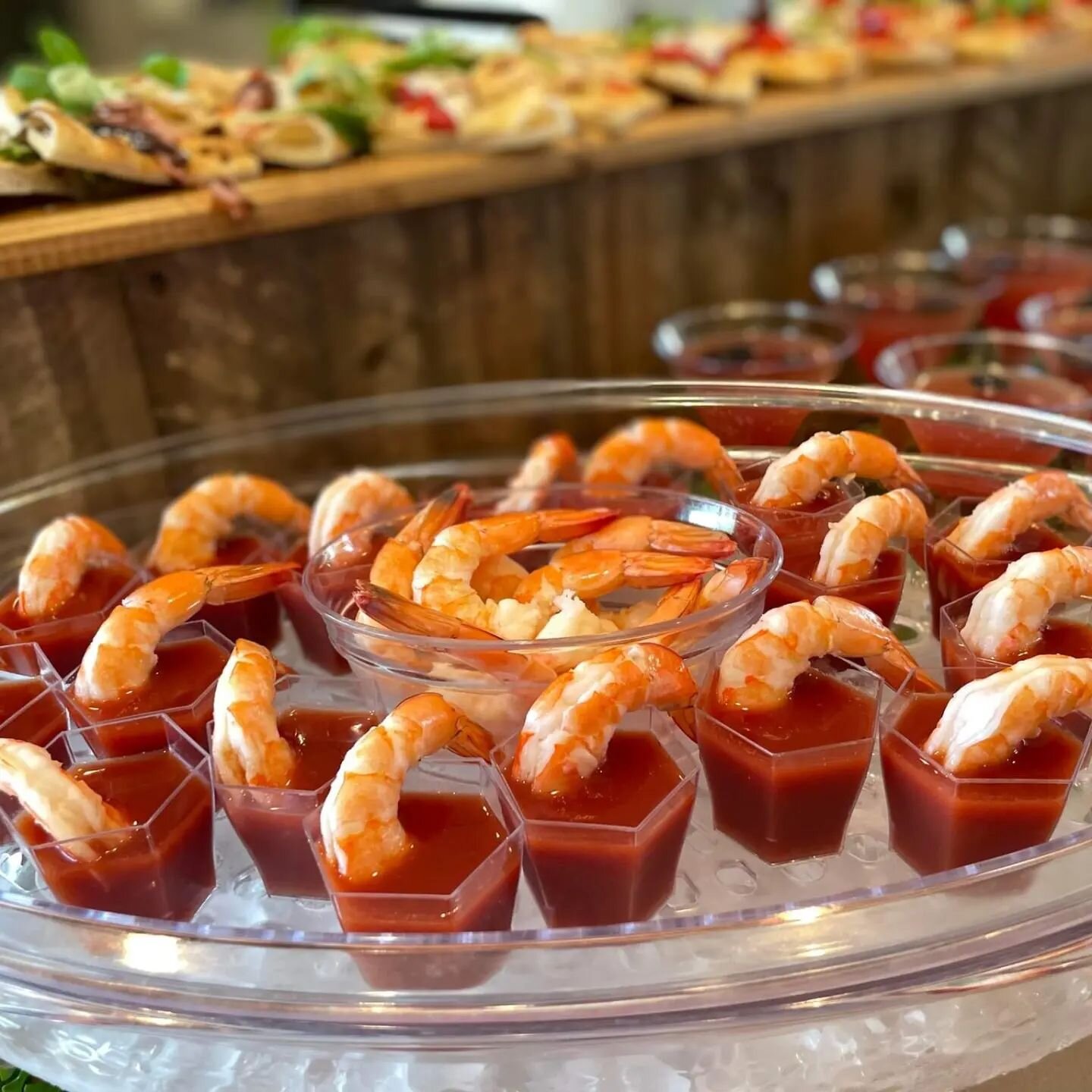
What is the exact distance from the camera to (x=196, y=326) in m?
2.67

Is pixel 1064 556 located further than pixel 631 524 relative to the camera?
No

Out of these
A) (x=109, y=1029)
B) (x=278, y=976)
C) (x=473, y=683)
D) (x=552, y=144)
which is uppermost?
(x=552, y=144)

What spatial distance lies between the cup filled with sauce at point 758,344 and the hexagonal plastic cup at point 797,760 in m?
1.13

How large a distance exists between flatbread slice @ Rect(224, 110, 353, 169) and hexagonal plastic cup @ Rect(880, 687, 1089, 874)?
6.47 feet

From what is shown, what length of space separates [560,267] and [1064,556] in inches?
83.9

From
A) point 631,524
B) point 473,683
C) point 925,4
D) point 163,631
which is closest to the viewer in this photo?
point 473,683

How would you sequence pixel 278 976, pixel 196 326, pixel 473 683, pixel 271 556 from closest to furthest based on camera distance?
pixel 278 976 < pixel 473 683 < pixel 271 556 < pixel 196 326

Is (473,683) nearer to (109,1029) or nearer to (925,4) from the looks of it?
(109,1029)

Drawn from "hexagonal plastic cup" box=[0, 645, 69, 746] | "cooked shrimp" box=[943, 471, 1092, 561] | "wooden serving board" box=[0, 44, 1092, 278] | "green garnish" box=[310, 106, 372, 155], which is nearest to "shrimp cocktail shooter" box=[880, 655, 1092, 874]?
"cooked shrimp" box=[943, 471, 1092, 561]

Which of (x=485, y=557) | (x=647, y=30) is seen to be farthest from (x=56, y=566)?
(x=647, y=30)

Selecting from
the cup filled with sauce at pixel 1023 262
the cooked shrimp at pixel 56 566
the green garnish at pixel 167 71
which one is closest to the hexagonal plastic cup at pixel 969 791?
the cooked shrimp at pixel 56 566

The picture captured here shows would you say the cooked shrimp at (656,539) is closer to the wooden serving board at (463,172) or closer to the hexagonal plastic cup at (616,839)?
the hexagonal plastic cup at (616,839)

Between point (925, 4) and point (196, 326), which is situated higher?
point (925, 4)

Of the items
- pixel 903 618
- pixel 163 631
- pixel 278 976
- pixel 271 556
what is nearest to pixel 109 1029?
pixel 278 976
